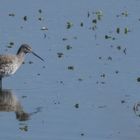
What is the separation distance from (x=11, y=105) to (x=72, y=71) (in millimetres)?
3257

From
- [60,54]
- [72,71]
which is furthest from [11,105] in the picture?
[60,54]

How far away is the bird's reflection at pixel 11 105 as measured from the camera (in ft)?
63.5

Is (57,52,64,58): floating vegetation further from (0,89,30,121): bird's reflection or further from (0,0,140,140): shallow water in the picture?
(0,89,30,121): bird's reflection

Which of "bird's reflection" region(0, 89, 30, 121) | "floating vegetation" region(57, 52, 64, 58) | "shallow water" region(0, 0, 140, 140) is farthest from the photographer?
"floating vegetation" region(57, 52, 64, 58)

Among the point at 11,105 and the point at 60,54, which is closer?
the point at 11,105

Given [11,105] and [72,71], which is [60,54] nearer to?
[72,71]

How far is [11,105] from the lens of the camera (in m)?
20.4

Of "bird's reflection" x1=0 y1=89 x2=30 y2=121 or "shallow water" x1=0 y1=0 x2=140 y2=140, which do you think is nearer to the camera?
"shallow water" x1=0 y1=0 x2=140 y2=140

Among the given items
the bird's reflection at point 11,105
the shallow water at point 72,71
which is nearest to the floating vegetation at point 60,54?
the shallow water at point 72,71

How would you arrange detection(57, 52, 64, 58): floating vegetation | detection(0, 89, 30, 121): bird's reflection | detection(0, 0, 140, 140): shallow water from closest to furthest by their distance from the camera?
detection(0, 0, 140, 140): shallow water
detection(0, 89, 30, 121): bird's reflection
detection(57, 52, 64, 58): floating vegetation

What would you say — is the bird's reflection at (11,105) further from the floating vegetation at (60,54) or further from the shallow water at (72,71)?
the floating vegetation at (60,54)

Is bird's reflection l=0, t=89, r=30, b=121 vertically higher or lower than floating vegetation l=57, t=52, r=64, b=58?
lower

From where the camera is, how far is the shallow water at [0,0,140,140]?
60.0ft

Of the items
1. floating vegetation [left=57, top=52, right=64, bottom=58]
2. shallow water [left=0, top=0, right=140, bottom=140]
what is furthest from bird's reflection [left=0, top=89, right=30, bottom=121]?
floating vegetation [left=57, top=52, right=64, bottom=58]
